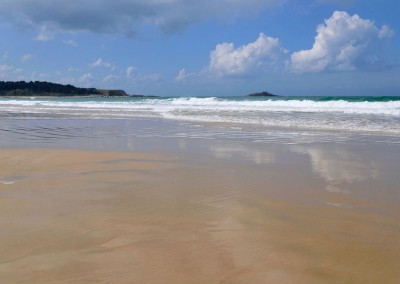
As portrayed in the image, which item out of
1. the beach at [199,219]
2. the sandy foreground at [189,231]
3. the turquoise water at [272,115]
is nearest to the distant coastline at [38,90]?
the turquoise water at [272,115]

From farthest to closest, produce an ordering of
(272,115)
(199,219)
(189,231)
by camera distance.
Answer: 1. (272,115)
2. (199,219)
3. (189,231)

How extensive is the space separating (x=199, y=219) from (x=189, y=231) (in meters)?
0.31

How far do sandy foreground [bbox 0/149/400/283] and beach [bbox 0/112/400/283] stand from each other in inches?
0.4

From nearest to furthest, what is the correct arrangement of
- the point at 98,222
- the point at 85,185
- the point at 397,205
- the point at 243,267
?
the point at 243,267
the point at 98,222
the point at 397,205
the point at 85,185

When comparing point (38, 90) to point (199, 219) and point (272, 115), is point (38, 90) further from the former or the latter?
point (199, 219)

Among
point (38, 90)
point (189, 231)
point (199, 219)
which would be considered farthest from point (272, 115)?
point (38, 90)

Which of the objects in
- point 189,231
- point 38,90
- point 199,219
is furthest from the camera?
point 38,90

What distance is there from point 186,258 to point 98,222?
103cm

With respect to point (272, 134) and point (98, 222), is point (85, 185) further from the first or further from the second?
point (272, 134)

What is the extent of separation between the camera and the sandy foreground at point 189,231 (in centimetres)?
241

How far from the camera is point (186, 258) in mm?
2602

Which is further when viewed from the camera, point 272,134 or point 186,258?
point 272,134

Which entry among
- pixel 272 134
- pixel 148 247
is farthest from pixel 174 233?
pixel 272 134

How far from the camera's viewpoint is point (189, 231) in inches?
122
